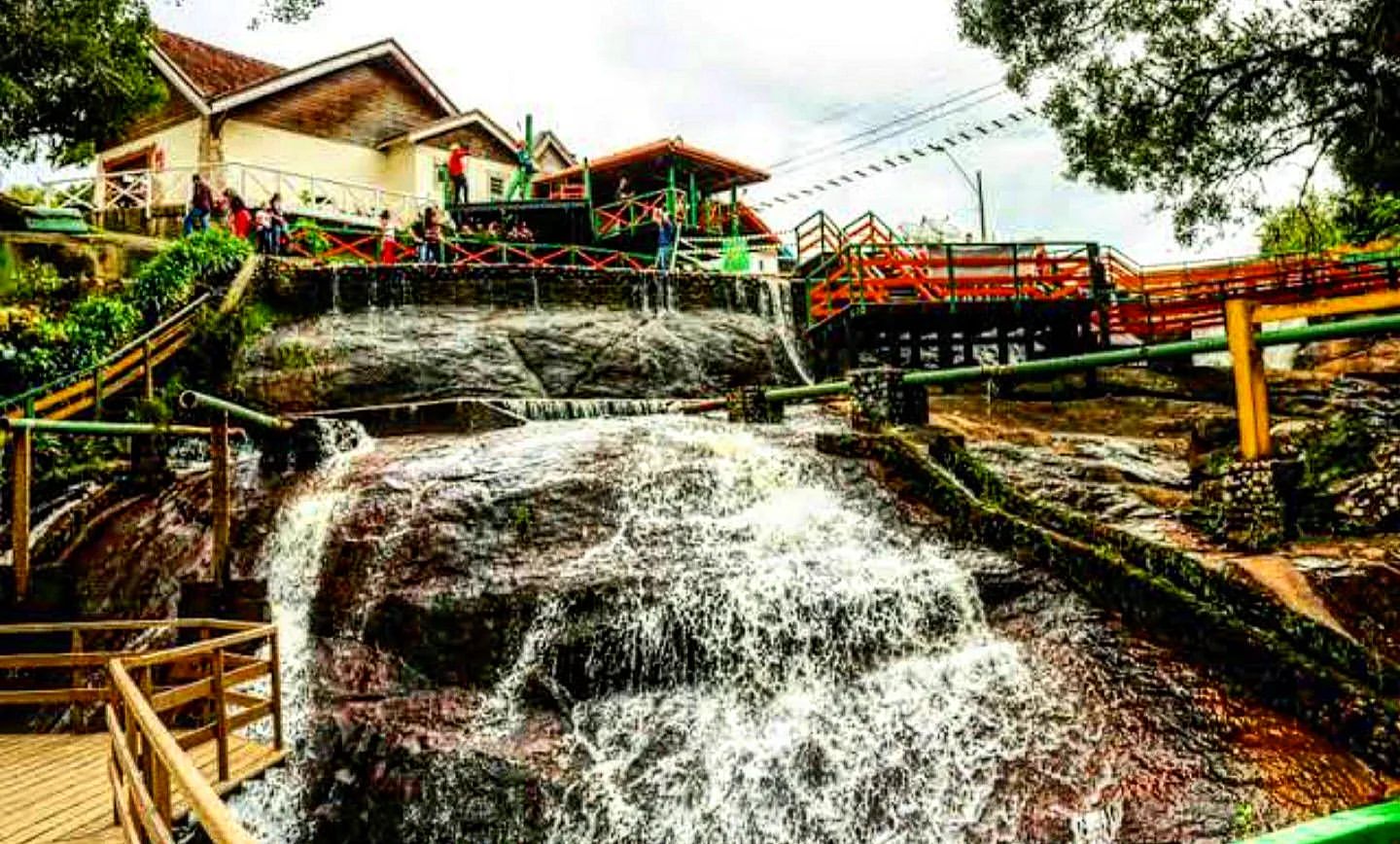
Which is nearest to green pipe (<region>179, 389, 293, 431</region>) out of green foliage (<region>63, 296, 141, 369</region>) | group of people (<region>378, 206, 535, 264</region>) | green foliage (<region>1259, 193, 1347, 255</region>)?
green foliage (<region>63, 296, 141, 369</region>)

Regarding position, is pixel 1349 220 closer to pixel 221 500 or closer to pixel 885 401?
pixel 885 401

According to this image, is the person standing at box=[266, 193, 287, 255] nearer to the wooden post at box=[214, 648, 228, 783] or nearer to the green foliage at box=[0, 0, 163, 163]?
the green foliage at box=[0, 0, 163, 163]

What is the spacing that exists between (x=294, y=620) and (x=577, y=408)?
24.7ft

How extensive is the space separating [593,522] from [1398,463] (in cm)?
763

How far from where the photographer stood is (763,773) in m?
7.50

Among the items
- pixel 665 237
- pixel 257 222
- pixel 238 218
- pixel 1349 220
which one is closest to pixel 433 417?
pixel 257 222

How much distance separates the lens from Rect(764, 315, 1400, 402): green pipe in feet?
25.6

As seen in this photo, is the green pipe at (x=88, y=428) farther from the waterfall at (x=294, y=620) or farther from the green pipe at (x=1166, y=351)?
the green pipe at (x=1166, y=351)

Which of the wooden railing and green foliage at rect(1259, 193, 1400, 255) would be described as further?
green foliage at rect(1259, 193, 1400, 255)

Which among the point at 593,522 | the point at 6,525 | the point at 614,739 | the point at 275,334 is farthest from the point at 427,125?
the point at 614,739

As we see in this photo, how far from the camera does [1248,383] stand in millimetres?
8828

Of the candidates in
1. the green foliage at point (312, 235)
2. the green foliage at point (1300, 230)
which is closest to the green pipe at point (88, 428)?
the green foliage at point (312, 235)

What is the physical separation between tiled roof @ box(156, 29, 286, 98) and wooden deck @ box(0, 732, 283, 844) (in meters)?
25.6

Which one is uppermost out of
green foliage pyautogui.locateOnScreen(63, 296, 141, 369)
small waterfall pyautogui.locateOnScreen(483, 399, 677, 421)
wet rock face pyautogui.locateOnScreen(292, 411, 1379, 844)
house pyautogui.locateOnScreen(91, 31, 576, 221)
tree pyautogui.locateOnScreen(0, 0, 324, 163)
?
house pyautogui.locateOnScreen(91, 31, 576, 221)
